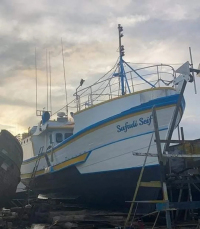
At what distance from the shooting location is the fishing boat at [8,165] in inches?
409

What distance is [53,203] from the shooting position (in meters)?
11.5

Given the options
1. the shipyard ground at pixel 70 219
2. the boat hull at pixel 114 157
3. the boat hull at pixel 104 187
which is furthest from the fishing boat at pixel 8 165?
the boat hull at pixel 104 187

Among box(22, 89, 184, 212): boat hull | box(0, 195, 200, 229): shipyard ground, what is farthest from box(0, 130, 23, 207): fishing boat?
box(22, 89, 184, 212): boat hull

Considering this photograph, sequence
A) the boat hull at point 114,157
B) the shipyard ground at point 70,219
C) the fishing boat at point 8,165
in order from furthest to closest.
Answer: the fishing boat at point 8,165
the boat hull at point 114,157
the shipyard ground at point 70,219

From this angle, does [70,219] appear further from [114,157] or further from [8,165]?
[8,165]

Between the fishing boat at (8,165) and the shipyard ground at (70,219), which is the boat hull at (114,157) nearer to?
the shipyard ground at (70,219)

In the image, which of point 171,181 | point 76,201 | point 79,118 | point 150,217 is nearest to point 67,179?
point 76,201

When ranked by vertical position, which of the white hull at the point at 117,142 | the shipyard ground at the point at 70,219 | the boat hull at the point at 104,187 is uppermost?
the white hull at the point at 117,142

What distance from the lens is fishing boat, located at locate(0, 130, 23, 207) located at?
1040 centimetres

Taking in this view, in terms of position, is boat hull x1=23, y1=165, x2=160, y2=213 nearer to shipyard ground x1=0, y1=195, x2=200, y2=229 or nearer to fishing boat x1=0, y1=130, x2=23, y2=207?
shipyard ground x1=0, y1=195, x2=200, y2=229

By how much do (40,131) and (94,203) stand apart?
4.85 metres

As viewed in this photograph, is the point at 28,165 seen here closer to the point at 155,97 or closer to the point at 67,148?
the point at 67,148

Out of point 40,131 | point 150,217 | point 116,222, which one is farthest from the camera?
point 40,131

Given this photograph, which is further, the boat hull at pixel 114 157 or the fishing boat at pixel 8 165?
the fishing boat at pixel 8 165
